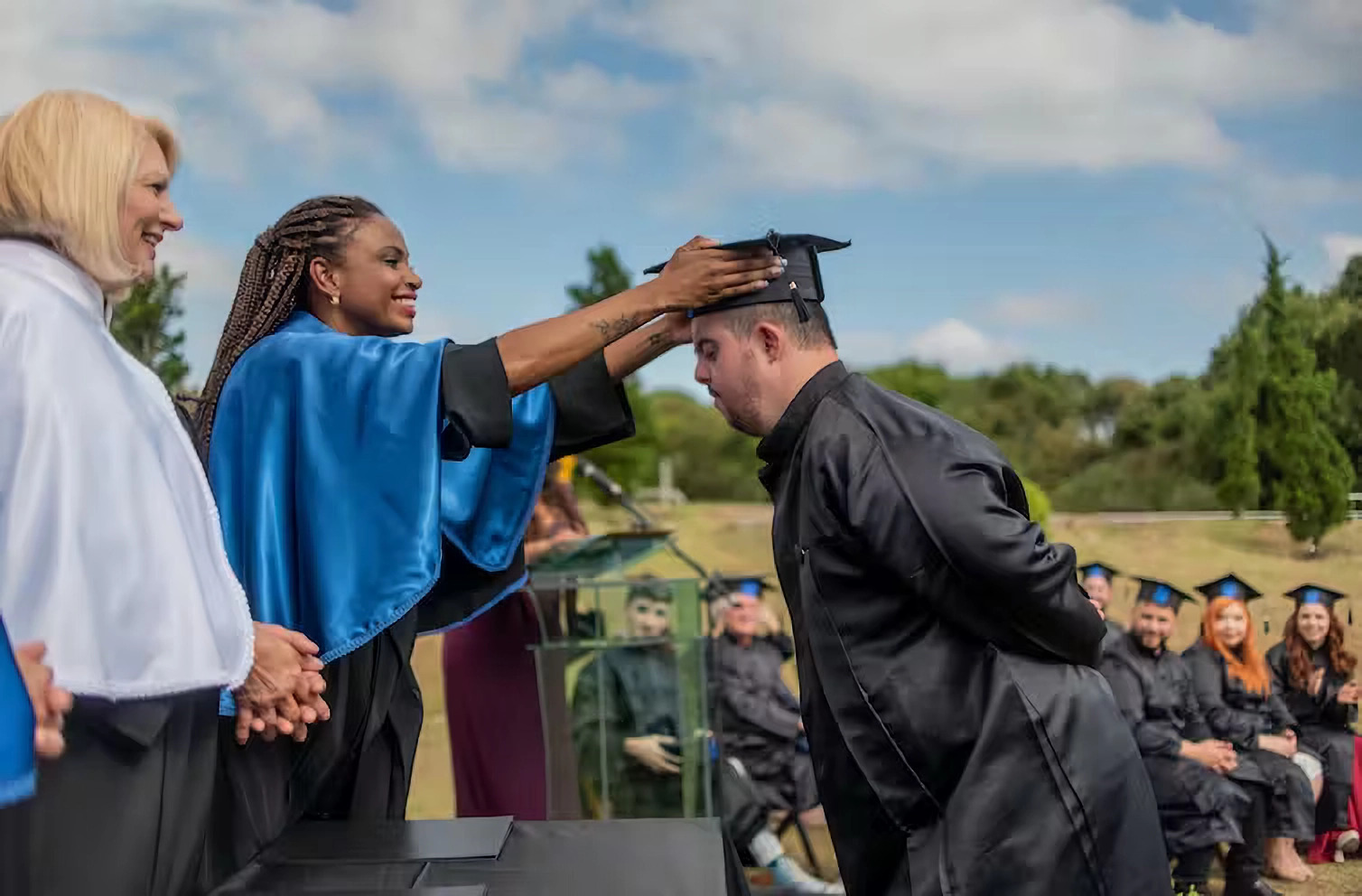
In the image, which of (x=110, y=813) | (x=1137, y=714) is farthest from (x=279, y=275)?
(x=1137, y=714)

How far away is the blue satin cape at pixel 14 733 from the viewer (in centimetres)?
146

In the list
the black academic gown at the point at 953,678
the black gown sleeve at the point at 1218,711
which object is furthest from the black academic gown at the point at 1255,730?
the black academic gown at the point at 953,678

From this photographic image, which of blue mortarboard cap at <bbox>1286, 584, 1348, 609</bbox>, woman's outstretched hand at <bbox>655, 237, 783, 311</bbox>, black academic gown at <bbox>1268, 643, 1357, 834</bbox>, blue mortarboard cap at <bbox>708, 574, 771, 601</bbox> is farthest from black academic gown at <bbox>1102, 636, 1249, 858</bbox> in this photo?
woman's outstretched hand at <bbox>655, 237, 783, 311</bbox>

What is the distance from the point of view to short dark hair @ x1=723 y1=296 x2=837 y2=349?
2.44 metres

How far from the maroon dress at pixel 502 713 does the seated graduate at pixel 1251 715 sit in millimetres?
3347

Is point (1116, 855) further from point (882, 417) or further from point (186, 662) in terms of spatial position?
point (186, 662)

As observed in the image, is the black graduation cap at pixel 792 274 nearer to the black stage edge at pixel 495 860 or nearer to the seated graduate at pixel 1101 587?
the black stage edge at pixel 495 860

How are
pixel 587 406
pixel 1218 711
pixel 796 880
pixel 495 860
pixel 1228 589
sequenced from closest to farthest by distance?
pixel 495 860
pixel 587 406
pixel 796 880
pixel 1218 711
pixel 1228 589

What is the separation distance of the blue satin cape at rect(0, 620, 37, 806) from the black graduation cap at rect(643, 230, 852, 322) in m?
1.39

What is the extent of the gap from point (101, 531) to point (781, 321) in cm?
126

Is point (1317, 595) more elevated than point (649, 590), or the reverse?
point (649, 590)

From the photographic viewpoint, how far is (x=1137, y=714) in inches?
235

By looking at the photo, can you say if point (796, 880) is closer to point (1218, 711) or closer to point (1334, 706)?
point (1218, 711)

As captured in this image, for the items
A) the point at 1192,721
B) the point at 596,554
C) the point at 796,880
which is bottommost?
the point at 796,880
